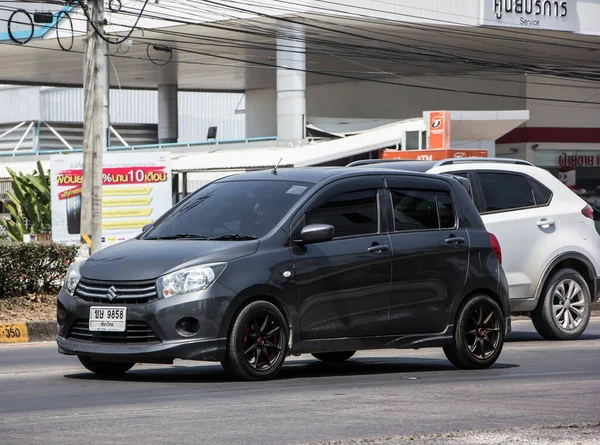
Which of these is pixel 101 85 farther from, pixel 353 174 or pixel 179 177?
pixel 179 177

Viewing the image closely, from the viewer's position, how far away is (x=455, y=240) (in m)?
10.6

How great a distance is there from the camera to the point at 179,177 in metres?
36.6

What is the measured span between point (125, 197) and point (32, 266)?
6.15 m

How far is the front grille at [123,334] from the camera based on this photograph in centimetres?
895

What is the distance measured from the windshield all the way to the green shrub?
5.76 meters

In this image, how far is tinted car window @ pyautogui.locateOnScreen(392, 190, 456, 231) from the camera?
1039 cm

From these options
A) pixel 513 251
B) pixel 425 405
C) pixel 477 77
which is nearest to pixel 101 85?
pixel 513 251

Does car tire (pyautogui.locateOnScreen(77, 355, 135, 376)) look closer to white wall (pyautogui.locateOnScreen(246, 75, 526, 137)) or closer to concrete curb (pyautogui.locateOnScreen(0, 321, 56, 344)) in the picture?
concrete curb (pyautogui.locateOnScreen(0, 321, 56, 344))

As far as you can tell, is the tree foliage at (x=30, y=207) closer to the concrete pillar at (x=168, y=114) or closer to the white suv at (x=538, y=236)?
the white suv at (x=538, y=236)

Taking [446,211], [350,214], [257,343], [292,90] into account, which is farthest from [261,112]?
[257,343]

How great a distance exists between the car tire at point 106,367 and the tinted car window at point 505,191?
516 cm

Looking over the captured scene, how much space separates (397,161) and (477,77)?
112 feet

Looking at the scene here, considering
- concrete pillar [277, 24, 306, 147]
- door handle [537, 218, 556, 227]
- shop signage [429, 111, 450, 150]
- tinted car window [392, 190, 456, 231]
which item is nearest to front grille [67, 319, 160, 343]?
tinted car window [392, 190, 456, 231]

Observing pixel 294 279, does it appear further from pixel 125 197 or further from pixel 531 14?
pixel 531 14
